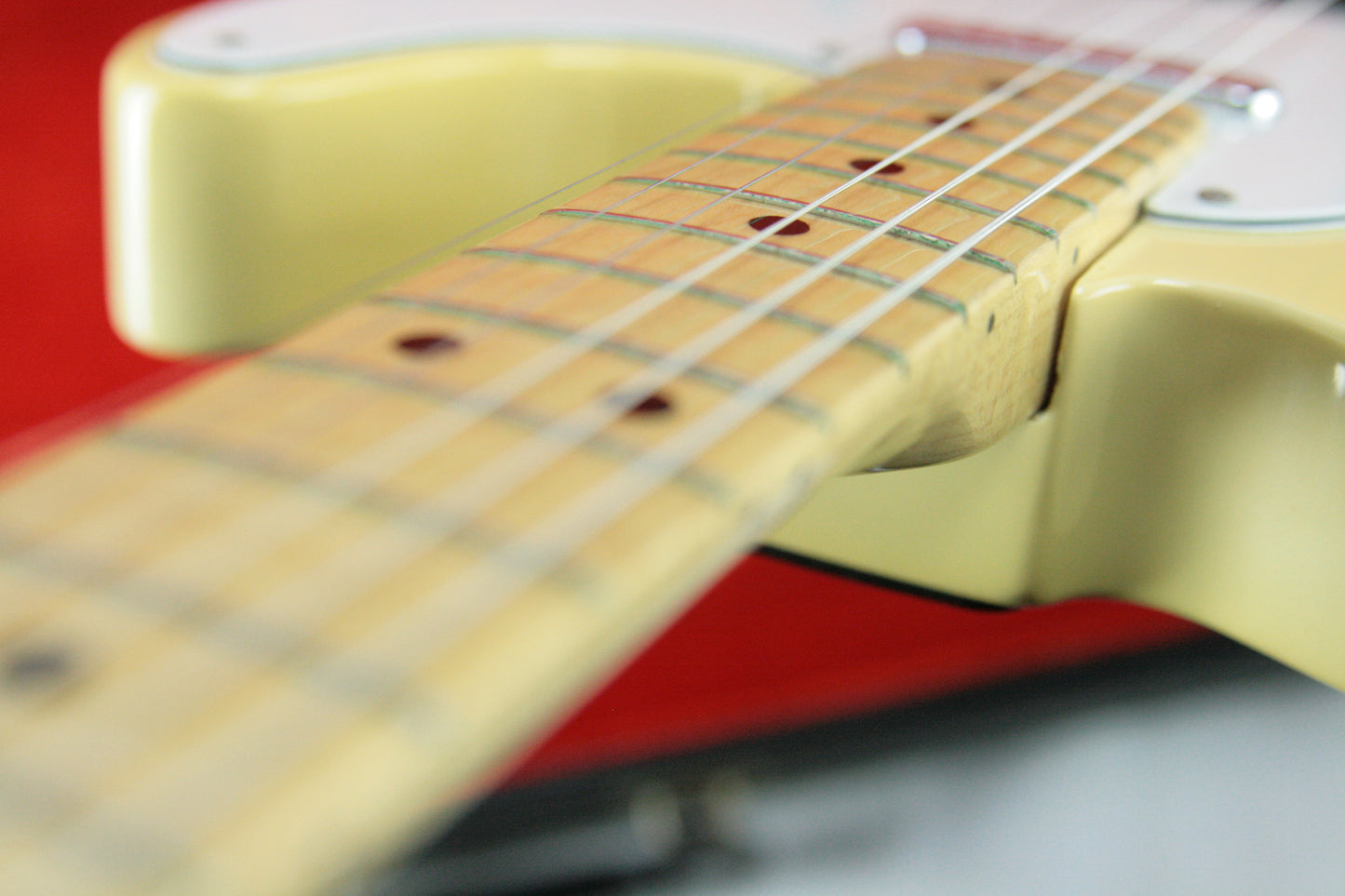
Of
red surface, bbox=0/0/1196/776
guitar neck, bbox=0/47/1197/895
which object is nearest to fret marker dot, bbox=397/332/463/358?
guitar neck, bbox=0/47/1197/895

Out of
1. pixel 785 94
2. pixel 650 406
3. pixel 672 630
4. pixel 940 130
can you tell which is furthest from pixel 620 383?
pixel 672 630

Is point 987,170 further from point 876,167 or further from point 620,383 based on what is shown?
point 620,383

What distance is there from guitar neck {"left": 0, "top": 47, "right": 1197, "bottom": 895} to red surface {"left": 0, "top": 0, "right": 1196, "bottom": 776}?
0.45 meters

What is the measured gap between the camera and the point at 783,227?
317 millimetres

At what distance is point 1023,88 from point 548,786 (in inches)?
20.8

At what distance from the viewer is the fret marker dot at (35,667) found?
163 mm

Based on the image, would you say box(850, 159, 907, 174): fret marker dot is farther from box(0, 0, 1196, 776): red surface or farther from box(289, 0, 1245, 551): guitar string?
box(0, 0, 1196, 776): red surface

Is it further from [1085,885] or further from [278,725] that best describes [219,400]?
[1085,885]

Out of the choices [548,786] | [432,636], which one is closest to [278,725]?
[432,636]

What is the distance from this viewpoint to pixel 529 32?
53 cm

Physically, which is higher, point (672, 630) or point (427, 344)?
point (427, 344)

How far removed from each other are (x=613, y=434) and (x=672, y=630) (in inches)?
22.8

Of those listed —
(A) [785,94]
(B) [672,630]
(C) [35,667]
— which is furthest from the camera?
(B) [672,630]

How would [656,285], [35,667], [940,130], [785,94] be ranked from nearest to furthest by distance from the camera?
[35,667] < [656,285] < [940,130] < [785,94]
